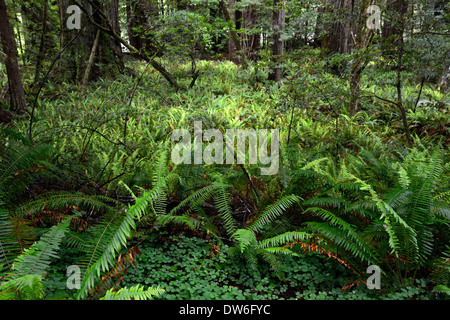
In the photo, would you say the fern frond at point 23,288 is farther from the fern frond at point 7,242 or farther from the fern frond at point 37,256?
the fern frond at point 7,242

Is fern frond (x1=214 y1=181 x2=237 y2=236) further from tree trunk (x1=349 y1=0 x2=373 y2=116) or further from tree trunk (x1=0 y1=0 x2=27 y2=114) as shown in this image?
tree trunk (x1=0 y1=0 x2=27 y2=114)

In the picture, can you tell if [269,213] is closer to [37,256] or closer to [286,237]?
[286,237]

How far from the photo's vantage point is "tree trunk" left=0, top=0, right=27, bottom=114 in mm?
4207

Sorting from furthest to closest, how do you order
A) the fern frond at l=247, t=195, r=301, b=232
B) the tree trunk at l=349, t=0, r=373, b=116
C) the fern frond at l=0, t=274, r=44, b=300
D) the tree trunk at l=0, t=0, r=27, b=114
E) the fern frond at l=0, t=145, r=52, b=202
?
the tree trunk at l=0, t=0, r=27, b=114 → the tree trunk at l=349, t=0, r=373, b=116 → the fern frond at l=247, t=195, r=301, b=232 → the fern frond at l=0, t=145, r=52, b=202 → the fern frond at l=0, t=274, r=44, b=300

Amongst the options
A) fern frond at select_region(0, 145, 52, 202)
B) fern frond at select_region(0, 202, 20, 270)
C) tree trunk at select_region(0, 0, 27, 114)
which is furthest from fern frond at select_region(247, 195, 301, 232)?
tree trunk at select_region(0, 0, 27, 114)

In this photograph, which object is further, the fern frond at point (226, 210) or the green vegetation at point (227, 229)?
the fern frond at point (226, 210)

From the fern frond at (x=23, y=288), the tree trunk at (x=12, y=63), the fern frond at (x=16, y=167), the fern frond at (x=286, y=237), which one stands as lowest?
the fern frond at (x=286, y=237)

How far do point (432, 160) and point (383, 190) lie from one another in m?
0.46

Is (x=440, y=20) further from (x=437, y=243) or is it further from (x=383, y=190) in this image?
(x=437, y=243)

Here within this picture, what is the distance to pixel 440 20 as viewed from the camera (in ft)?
10.0

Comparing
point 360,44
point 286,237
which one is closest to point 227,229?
point 286,237

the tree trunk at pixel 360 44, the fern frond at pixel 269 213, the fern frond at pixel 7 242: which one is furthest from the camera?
the tree trunk at pixel 360 44

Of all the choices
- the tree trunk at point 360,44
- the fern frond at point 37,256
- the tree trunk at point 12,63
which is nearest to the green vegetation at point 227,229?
the fern frond at point 37,256

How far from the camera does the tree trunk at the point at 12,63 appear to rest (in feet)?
13.8
